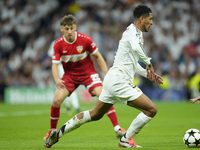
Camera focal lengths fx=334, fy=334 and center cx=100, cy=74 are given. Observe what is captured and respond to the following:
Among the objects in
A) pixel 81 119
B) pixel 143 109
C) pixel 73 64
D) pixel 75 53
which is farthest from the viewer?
pixel 73 64

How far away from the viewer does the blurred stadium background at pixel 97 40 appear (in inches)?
751

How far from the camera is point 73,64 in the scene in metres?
7.18

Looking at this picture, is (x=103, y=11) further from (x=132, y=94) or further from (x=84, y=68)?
(x=132, y=94)

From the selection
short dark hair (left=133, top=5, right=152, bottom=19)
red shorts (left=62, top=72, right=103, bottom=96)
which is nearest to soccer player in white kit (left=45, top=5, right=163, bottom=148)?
short dark hair (left=133, top=5, right=152, bottom=19)

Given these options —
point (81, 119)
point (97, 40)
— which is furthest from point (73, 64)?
point (97, 40)

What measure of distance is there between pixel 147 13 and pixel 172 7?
17.0m

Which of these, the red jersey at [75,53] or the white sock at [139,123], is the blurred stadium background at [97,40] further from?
the white sock at [139,123]

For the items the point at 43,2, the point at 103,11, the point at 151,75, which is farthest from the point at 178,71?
the point at 151,75

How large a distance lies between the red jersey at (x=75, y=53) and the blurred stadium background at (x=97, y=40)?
12058 mm

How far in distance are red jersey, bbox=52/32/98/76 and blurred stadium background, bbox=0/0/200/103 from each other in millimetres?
12058

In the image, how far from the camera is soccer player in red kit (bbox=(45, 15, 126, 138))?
6.74 m

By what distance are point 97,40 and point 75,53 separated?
14082mm

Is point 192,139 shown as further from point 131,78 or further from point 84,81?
point 84,81

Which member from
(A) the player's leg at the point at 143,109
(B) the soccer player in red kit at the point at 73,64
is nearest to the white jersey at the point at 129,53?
(A) the player's leg at the point at 143,109
